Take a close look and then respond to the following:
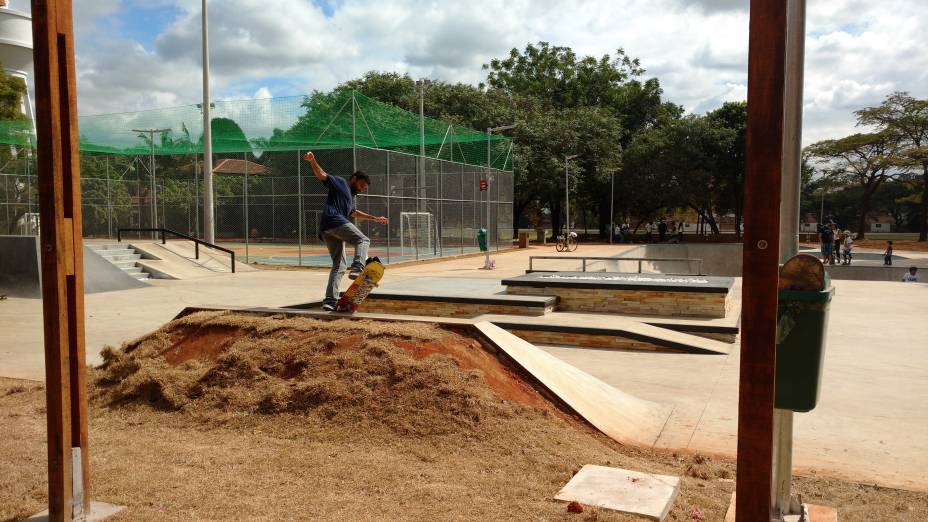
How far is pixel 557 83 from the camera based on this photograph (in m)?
55.1

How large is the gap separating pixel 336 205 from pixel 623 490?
4.30m

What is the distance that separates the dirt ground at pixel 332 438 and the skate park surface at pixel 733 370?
0.71 metres

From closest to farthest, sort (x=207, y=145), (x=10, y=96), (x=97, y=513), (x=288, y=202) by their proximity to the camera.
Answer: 1. (x=97, y=513)
2. (x=207, y=145)
3. (x=10, y=96)
4. (x=288, y=202)

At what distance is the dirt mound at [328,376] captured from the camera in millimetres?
4652

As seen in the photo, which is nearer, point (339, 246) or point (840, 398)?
point (840, 398)

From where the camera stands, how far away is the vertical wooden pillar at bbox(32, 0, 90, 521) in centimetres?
305

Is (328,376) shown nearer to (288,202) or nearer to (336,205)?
(336,205)

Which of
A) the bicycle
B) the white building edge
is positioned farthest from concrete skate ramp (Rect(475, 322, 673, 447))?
the white building edge

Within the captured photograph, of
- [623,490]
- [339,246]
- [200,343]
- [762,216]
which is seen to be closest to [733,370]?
[623,490]

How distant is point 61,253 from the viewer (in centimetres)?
312

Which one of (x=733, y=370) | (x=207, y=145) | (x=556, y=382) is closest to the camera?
(x=556, y=382)

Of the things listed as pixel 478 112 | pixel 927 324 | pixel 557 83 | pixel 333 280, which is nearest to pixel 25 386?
pixel 333 280

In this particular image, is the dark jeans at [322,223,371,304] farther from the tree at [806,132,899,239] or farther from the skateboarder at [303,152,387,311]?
the tree at [806,132,899,239]

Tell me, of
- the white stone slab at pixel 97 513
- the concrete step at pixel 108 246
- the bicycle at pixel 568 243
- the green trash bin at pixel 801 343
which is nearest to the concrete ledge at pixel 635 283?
the green trash bin at pixel 801 343
